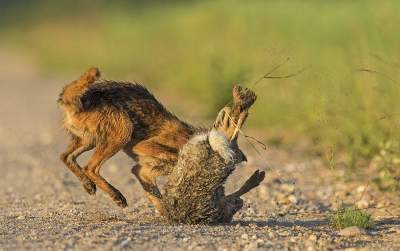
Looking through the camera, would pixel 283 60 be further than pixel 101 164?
No

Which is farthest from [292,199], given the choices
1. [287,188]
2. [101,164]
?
[101,164]

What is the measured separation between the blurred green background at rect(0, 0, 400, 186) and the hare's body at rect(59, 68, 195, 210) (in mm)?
974

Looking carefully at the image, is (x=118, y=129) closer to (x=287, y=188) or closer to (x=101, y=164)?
(x=101, y=164)

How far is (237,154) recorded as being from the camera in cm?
638

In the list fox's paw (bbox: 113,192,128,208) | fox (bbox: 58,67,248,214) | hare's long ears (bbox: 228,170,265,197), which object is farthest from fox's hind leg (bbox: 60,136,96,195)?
hare's long ears (bbox: 228,170,265,197)

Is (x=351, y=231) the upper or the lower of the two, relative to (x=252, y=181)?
lower

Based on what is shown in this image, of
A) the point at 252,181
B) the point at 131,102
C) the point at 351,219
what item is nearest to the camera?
the point at 351,219

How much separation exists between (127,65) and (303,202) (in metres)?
14.7

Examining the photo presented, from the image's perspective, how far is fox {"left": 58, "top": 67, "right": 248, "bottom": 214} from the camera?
6.83 m

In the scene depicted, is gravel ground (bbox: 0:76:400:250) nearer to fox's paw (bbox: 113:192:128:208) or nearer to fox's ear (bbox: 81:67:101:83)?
fox's paw (bbox: 113:192:128:208)

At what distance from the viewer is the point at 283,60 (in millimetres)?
6754

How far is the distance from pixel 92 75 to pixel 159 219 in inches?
45.2

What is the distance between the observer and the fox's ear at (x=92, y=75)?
6.63m

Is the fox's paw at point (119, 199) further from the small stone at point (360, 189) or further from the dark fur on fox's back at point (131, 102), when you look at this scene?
the small stone at point (360, 189)
